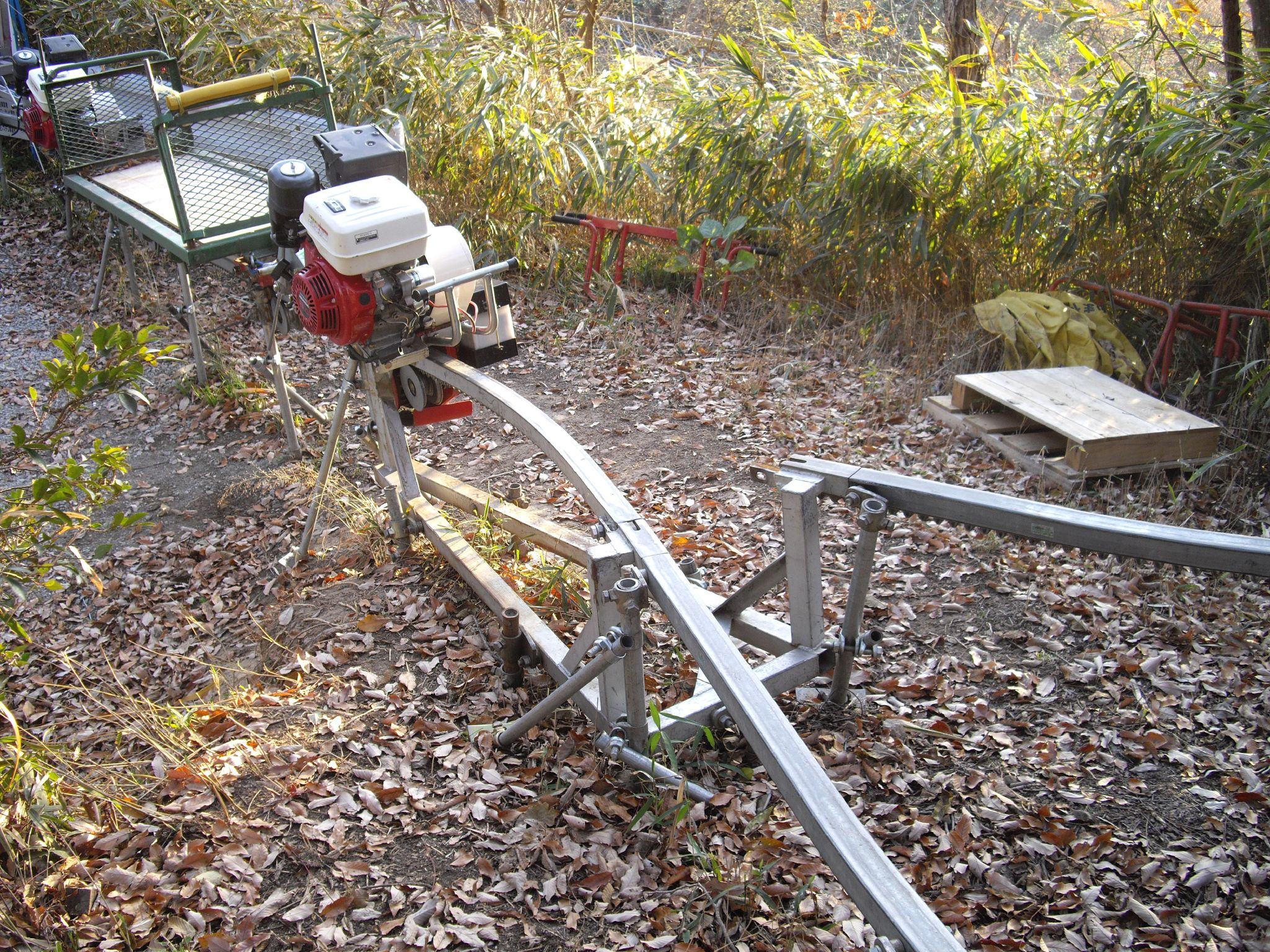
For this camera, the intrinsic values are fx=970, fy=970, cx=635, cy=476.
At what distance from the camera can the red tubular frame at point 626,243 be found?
20.1ft

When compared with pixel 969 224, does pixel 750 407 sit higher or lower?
lower

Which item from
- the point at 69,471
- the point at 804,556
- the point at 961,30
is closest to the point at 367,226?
the point at 69,471

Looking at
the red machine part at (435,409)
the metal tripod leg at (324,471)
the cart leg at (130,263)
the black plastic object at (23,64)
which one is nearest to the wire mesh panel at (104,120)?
the cart leg at (130,263)

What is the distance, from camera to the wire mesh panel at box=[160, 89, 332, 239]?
15.4ft

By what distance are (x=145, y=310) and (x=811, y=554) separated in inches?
219

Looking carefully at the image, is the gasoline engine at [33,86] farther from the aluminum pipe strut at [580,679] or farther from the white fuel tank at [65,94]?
the aluminum pipe strut at [580,679]

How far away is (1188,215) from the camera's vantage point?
4.71m

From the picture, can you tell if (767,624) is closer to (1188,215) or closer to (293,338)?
(1188,215)

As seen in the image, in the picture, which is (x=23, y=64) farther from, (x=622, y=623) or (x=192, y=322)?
(x=622, y=623)

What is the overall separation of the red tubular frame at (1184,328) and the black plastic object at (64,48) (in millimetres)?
6424

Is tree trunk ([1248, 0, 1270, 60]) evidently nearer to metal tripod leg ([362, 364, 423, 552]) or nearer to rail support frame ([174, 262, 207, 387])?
metal tripod leg ([362, 364, 423, 552])

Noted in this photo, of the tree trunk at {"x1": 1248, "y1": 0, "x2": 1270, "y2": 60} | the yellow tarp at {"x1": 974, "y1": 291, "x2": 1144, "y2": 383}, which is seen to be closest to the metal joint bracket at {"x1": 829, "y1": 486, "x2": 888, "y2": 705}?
the yellow tarp at {"x1": 974, "y1": 291, "x2": 1144, "y2": 383}

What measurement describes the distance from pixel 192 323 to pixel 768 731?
14.1ft

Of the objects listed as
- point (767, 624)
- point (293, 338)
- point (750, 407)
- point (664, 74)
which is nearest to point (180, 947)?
point (767, 624)
